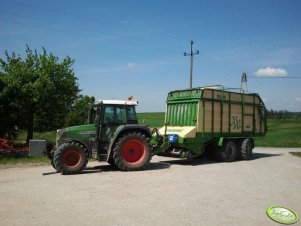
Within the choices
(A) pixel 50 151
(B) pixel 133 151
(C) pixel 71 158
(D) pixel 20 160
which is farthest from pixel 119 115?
(D) pixel 20 160

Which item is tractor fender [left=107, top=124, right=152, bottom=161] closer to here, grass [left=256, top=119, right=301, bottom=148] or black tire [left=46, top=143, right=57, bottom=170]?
black tire [left=46, top=143, right=57, bottom=170]

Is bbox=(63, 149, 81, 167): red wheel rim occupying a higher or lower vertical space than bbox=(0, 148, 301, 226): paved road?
higher

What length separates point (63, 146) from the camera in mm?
11570

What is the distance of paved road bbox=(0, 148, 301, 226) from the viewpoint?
6816 mm

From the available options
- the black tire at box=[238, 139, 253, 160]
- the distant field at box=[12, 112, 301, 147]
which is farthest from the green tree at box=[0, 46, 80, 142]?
the black tire at box=[238, 139, 253, 160]

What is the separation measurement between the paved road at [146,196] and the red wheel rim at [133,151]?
0.62 meters

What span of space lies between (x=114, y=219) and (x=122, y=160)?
5753 millimetres

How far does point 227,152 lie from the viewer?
53.0 ft

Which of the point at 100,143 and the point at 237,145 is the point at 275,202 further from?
the point at 237,145

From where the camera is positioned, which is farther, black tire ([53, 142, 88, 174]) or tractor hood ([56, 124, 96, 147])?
tractor hood ([56, 124, 96, 147])

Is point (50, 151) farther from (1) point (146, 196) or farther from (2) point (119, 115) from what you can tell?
(1) point (146, 196)

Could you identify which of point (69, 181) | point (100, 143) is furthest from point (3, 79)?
point (69, 181)

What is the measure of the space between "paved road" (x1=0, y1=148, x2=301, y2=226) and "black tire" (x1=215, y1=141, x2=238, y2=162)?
288 centimetres

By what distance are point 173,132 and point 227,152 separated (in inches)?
114
